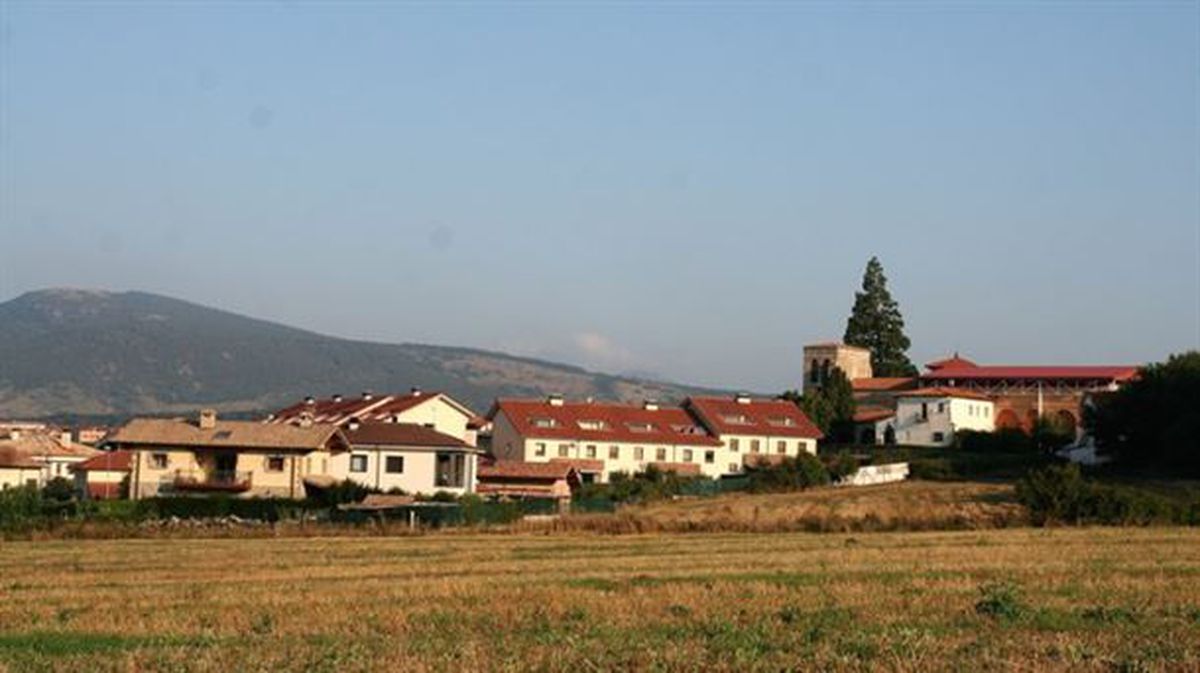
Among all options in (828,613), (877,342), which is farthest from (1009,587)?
(877,342)

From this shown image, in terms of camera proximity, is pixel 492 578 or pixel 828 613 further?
pixel 492 578

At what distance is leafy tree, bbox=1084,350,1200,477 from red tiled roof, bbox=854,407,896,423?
38.1m

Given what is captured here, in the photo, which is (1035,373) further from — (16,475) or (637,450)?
(16,475)

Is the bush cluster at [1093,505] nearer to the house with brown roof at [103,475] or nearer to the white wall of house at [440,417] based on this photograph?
the house with brown roof at [103,475]

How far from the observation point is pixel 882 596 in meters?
26.7

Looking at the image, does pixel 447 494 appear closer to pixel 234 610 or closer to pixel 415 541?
pixel 415 541

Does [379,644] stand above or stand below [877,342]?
below

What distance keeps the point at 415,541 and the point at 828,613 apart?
2764 cm

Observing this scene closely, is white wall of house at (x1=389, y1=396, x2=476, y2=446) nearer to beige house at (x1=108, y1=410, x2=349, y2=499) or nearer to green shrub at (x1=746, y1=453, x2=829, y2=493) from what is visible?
beige house at (x1=108, y1=410, x2=349, y2=499)

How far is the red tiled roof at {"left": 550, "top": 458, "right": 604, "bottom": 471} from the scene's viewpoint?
369 feet

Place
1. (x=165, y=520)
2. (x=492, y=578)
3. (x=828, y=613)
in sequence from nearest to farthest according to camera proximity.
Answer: (x=828, y=613) → (x=492, y=578) → (x=165, y=520)

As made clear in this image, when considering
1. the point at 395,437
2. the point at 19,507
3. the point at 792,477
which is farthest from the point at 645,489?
the point at 19,507

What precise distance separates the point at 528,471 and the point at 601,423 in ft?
62.8

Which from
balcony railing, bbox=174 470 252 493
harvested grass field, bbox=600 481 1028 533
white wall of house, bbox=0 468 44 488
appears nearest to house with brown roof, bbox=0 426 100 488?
white wall of house, bbox=0 468 44 488
